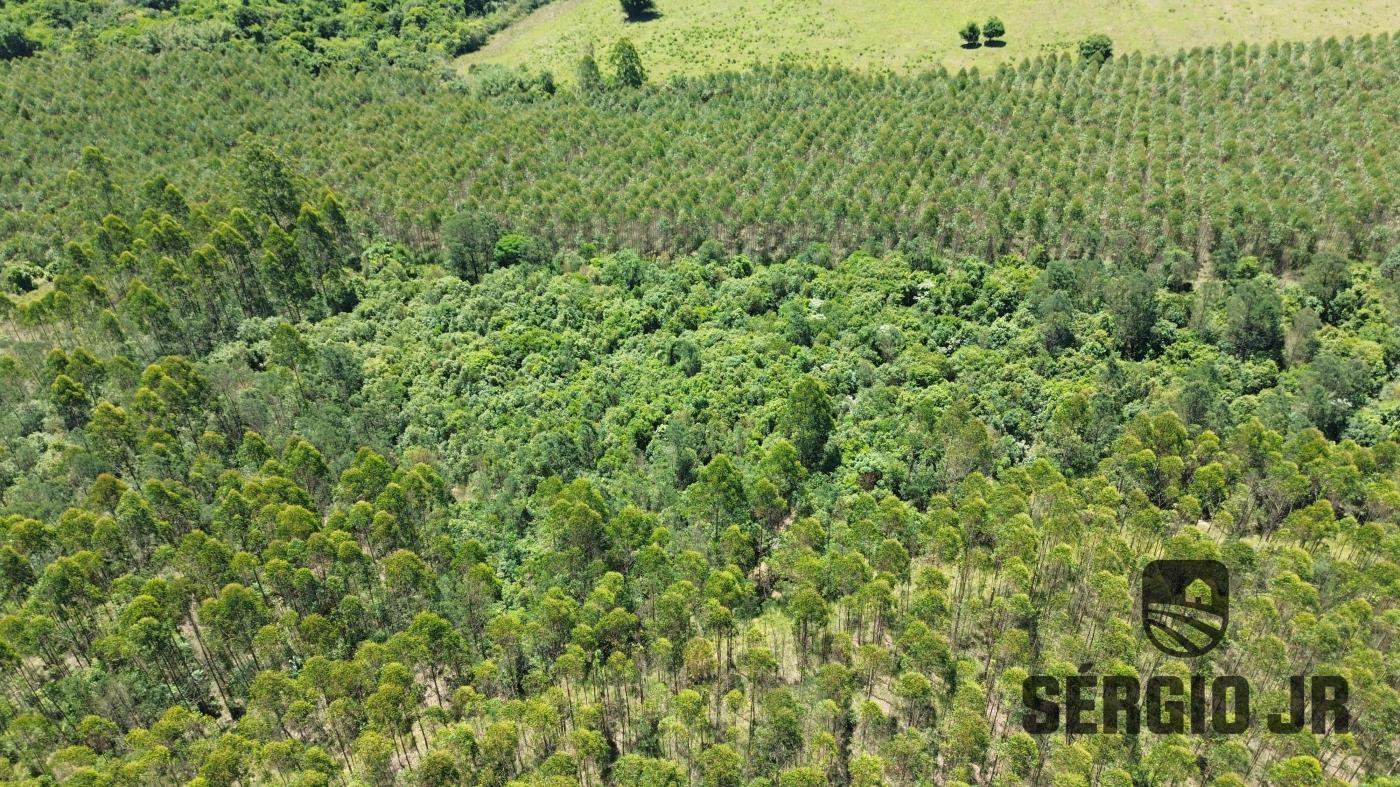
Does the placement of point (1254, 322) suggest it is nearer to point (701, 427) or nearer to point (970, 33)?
point (701, 427)

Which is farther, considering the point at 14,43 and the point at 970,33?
the point at 14,43

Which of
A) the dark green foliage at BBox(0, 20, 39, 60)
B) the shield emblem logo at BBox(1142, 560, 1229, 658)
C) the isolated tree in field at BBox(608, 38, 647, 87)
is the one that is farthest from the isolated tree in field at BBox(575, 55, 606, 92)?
the shield emblem logo at BBox(1142, 560, 1229, 658)

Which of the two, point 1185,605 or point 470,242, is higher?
point 470,242

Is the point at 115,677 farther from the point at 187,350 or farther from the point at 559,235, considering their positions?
the point at 559,235

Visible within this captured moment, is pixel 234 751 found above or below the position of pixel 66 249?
below

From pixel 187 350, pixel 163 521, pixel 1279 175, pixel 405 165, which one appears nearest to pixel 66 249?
pixel 187 350

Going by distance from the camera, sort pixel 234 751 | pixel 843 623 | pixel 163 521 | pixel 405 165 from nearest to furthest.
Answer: pixel 234 751 < pixel 843 623 < pixel 163 521 < pixel 405 165

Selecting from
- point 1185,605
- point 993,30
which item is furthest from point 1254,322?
→ point 993,30

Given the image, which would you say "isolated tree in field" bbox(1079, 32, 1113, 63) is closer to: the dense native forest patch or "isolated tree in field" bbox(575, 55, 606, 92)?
the dense native forest patch
